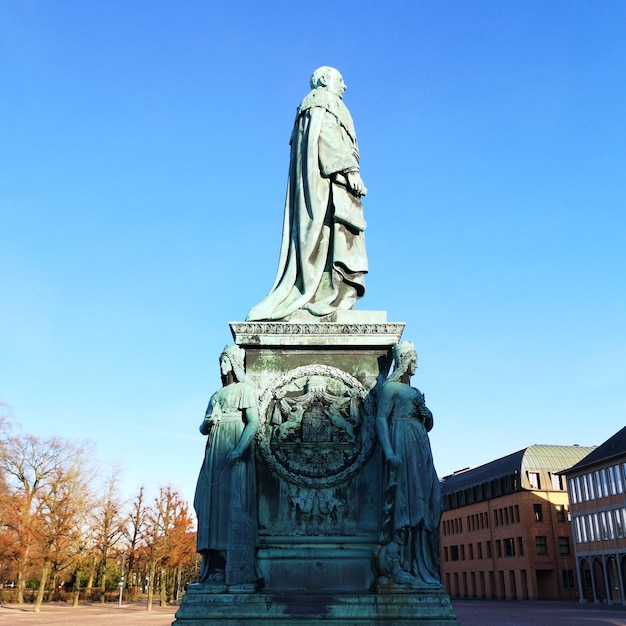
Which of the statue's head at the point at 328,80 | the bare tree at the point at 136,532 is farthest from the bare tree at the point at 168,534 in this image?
the statue's head at the point at 328,80

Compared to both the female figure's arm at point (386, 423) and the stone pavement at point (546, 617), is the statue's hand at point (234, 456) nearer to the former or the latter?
the female figure's arm at point (386, 423)

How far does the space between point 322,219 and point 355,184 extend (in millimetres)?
709

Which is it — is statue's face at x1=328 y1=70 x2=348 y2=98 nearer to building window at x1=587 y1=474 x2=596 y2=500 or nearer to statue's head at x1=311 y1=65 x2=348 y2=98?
statue's head at x1=311 y1=65 x2=348 y2=98

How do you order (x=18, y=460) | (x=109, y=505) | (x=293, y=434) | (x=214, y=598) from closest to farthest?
(x=214, y=598) < (x=293, y=434) < (x=18, y=460) < (x=109, y=505)

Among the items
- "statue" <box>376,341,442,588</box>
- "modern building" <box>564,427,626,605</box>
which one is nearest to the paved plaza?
"modern building" <box>564,427,626,605</box>

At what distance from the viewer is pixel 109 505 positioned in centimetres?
6191

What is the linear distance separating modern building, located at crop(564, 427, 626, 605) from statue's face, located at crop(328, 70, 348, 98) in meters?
57.9

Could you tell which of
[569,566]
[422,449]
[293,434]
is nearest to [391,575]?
[422,449]

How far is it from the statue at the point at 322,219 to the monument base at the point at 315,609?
361 centimetres

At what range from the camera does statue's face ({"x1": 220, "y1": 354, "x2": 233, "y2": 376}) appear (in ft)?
28.2

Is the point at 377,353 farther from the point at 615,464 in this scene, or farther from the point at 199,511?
the point at 615,464

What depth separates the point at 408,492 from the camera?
7941mm

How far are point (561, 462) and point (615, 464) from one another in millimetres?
20877

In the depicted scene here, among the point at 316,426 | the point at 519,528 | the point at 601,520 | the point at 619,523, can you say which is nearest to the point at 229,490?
the point at 316,426
